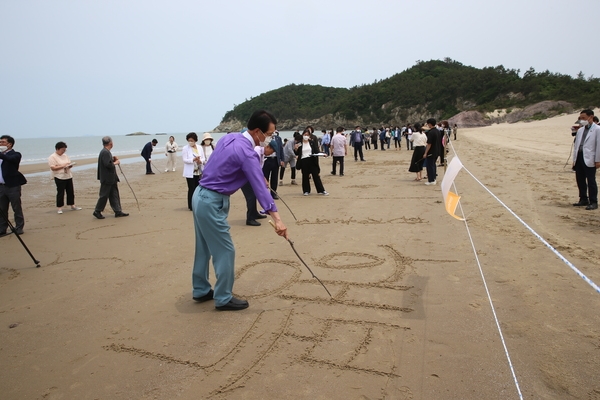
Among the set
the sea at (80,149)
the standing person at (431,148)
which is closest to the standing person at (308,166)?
the standing person at (431,148)

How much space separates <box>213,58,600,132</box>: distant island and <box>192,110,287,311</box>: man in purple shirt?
57471 millimetres

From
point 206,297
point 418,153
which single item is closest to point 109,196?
point 206,297

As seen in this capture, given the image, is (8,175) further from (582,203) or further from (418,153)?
(582,203)

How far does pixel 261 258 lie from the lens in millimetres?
5637

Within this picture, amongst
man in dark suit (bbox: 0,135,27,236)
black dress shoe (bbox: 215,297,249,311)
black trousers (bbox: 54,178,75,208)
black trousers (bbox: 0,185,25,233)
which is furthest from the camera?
black trousers (bbox: 54,178,75,208)

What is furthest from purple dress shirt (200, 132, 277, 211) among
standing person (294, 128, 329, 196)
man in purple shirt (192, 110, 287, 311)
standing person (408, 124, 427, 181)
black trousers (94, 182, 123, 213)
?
standing person (408, 124, 427, 181)

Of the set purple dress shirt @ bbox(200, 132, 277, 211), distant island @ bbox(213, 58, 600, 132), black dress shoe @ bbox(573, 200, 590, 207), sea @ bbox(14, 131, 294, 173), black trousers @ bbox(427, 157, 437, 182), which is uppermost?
distant island @ bbox(213, 58, 600, 132)

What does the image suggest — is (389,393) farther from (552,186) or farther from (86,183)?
(86,183)

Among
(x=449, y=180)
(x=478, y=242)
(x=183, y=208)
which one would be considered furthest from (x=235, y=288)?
(x=183, y=208)

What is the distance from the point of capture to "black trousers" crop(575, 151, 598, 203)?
7636 mm

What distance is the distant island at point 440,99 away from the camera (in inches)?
2324

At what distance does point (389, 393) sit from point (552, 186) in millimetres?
9778

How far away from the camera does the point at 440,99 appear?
270 feet

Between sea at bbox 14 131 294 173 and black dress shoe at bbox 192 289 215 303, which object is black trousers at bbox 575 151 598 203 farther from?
sea at bbox 14 131 294 173
